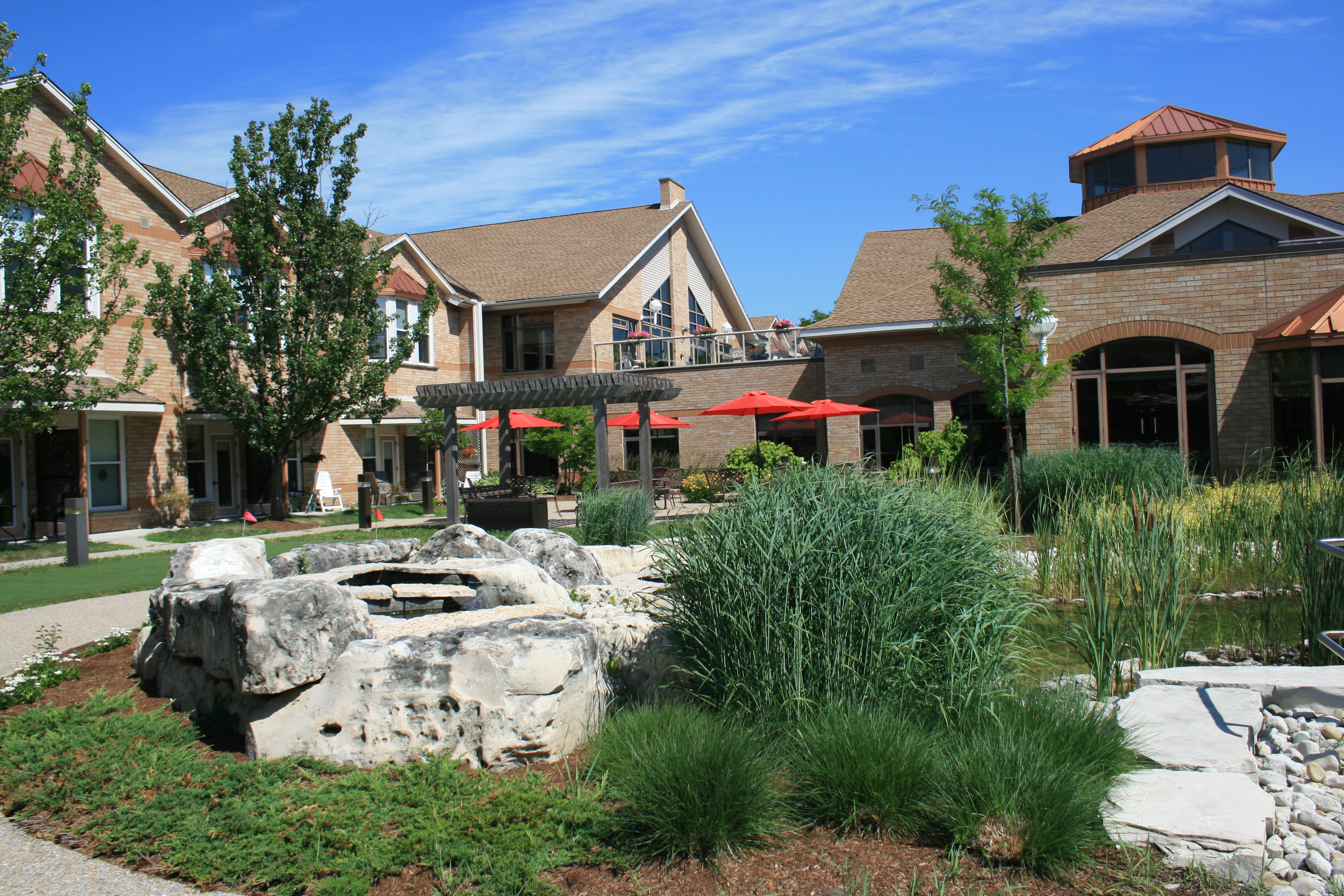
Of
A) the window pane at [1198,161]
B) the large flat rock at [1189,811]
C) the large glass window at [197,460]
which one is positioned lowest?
the large flat rock at [1189,811]

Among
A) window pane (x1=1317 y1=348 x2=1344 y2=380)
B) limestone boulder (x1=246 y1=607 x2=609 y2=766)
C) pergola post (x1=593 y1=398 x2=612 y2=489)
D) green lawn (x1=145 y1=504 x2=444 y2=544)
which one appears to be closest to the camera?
limestone boulder (x1=246 y1=607 x2=609 y2=766)

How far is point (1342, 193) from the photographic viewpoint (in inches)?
977

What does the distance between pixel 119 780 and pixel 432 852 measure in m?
1.99

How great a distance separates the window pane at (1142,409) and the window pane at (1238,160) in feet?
63.8

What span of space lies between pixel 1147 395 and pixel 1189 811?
1615cm

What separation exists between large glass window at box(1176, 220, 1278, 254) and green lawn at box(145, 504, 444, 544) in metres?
19.2

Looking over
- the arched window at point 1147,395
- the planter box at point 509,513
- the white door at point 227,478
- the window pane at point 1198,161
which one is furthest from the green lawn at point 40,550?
the window pane at point 1198,161

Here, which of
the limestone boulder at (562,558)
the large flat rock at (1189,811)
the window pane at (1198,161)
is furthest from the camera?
the window pane at (1198,161)

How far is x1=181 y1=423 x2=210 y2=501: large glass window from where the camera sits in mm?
21250

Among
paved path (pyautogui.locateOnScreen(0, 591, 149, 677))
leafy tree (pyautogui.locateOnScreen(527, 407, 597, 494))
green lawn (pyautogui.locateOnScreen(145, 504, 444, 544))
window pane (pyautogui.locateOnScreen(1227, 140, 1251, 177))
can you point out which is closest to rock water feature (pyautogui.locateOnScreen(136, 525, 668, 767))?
paved path (pyautogui.locateOnScreen(0, 591, 149, 677))

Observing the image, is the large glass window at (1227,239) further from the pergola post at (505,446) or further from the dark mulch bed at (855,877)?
the dark mulch bed at (855,877)

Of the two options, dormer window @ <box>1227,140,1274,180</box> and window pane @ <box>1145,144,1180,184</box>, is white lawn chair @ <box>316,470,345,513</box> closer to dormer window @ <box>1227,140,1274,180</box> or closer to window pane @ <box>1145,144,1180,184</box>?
window pane @ <box>1145,144,1180,184</box>

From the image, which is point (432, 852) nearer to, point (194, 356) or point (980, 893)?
point (980, 893)

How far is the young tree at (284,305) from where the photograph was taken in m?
18.9
